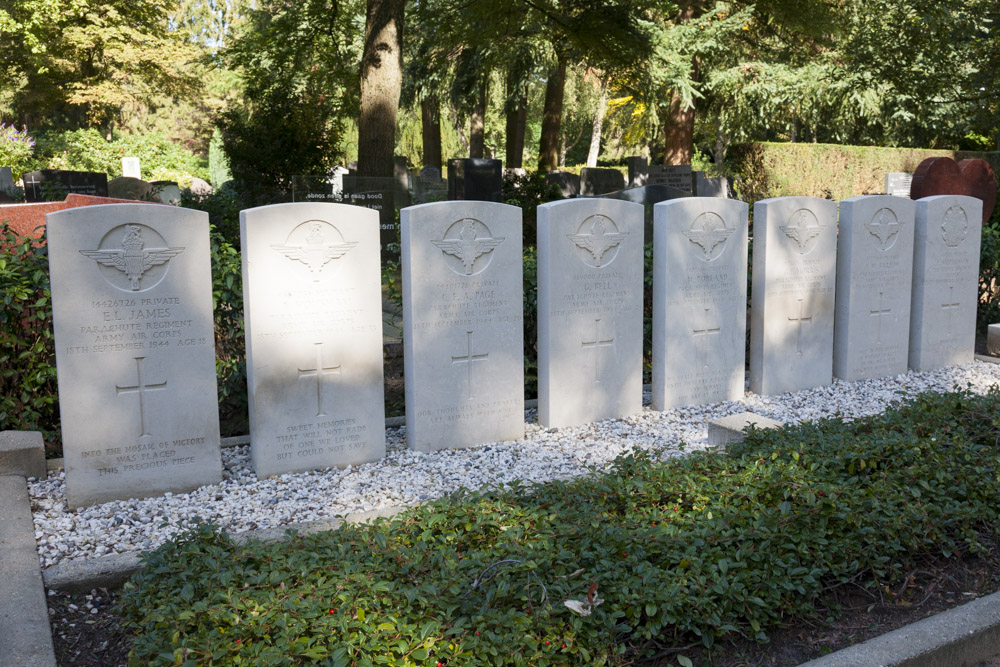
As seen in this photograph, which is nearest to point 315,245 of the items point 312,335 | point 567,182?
point 312,335

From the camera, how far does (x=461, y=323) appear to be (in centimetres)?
555

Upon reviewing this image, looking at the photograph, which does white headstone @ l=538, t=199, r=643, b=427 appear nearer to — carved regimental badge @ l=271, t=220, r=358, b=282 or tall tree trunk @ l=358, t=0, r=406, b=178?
carved regimental badge @ l=271, t=220, r=358, b=282

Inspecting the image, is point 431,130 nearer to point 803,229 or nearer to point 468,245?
point 803,229

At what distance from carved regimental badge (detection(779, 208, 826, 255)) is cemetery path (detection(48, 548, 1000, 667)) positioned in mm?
3440

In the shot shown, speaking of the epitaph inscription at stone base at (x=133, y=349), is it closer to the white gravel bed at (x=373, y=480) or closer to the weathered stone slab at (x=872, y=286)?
the white gravel bed at (x=373, y=480)

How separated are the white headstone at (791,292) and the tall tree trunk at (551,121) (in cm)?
1538

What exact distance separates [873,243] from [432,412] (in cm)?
412

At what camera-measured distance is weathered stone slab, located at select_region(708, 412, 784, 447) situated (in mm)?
5223

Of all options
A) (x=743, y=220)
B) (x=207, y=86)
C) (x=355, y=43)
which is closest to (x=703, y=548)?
(x=743, y=220)

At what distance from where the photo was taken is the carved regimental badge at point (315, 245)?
4.98 metres

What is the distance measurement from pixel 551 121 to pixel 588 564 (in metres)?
20.5

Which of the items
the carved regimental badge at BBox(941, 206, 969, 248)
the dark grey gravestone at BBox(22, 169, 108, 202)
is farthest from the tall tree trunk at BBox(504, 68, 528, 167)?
the carved regimental badge at BBox(941, 206, 969, 248)

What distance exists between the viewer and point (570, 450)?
561cm

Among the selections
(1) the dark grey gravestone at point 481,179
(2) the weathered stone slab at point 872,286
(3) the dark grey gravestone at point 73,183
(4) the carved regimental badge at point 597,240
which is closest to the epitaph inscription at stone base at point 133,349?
(4) the carved regimental badge at point 597,240
